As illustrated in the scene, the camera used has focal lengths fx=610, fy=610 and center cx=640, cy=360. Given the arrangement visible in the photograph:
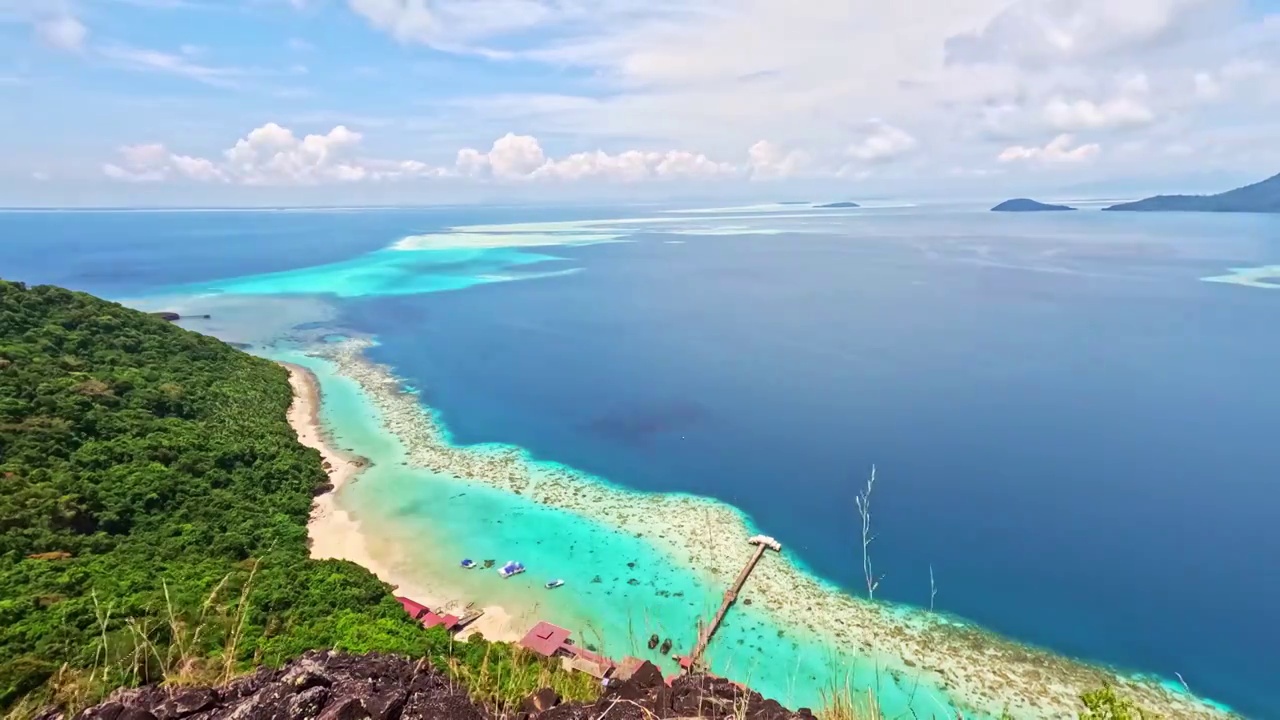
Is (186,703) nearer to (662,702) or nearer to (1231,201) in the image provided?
(662,702)

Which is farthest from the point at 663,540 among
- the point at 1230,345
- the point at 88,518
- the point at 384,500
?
the point at 1230,345

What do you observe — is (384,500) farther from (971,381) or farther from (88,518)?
(971,381)

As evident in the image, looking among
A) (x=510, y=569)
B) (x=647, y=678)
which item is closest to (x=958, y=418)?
(x=510, y=569)

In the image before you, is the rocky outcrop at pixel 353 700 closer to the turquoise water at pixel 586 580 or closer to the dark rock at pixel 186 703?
the dark rock at pixel 186 703

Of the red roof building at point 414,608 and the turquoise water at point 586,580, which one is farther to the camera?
the red roof building at point 414,608

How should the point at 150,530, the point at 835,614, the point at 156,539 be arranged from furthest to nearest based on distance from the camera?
the point at 150,530
the point at 835,614
the point at 156,539

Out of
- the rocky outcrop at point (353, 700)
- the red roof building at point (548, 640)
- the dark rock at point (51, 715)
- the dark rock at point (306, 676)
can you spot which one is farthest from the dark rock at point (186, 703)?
the red roof building at point (548, 640)

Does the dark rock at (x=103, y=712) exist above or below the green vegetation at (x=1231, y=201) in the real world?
below
